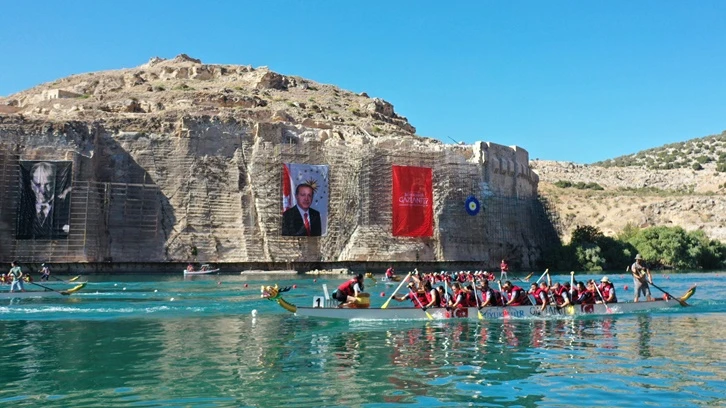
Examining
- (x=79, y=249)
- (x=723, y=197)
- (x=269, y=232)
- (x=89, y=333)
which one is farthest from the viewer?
(x=723, y=197)

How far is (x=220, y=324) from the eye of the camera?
760 inches

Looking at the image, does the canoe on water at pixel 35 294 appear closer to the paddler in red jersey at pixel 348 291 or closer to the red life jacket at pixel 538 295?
the paddler in red jersey at pixel 348 291

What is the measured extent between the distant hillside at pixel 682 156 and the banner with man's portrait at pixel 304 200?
64.1 m

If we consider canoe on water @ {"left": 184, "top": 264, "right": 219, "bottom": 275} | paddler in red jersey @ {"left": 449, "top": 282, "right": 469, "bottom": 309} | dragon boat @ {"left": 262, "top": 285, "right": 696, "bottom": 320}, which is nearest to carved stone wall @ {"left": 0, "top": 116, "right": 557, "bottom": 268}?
canoe on water @ {"left": 184, "top": 264, "right": 219, "bottom": 275}

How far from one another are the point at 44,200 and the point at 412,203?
2510cm

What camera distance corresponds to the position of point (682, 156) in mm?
108188

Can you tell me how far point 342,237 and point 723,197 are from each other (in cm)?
4284

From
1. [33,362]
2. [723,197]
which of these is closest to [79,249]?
[33,362]

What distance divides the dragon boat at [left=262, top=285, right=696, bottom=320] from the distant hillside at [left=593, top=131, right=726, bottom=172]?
79.9 meters

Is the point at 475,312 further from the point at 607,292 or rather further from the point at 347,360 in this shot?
the point at 347,360

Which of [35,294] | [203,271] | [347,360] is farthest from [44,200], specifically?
[347,360]

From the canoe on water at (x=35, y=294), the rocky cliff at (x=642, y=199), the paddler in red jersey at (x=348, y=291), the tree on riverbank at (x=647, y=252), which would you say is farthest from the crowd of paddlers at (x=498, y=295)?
the rocky cliff at (x=642, y=199)

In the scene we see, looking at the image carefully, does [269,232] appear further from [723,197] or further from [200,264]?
[723,197]

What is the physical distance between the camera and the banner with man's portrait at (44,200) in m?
46.6
